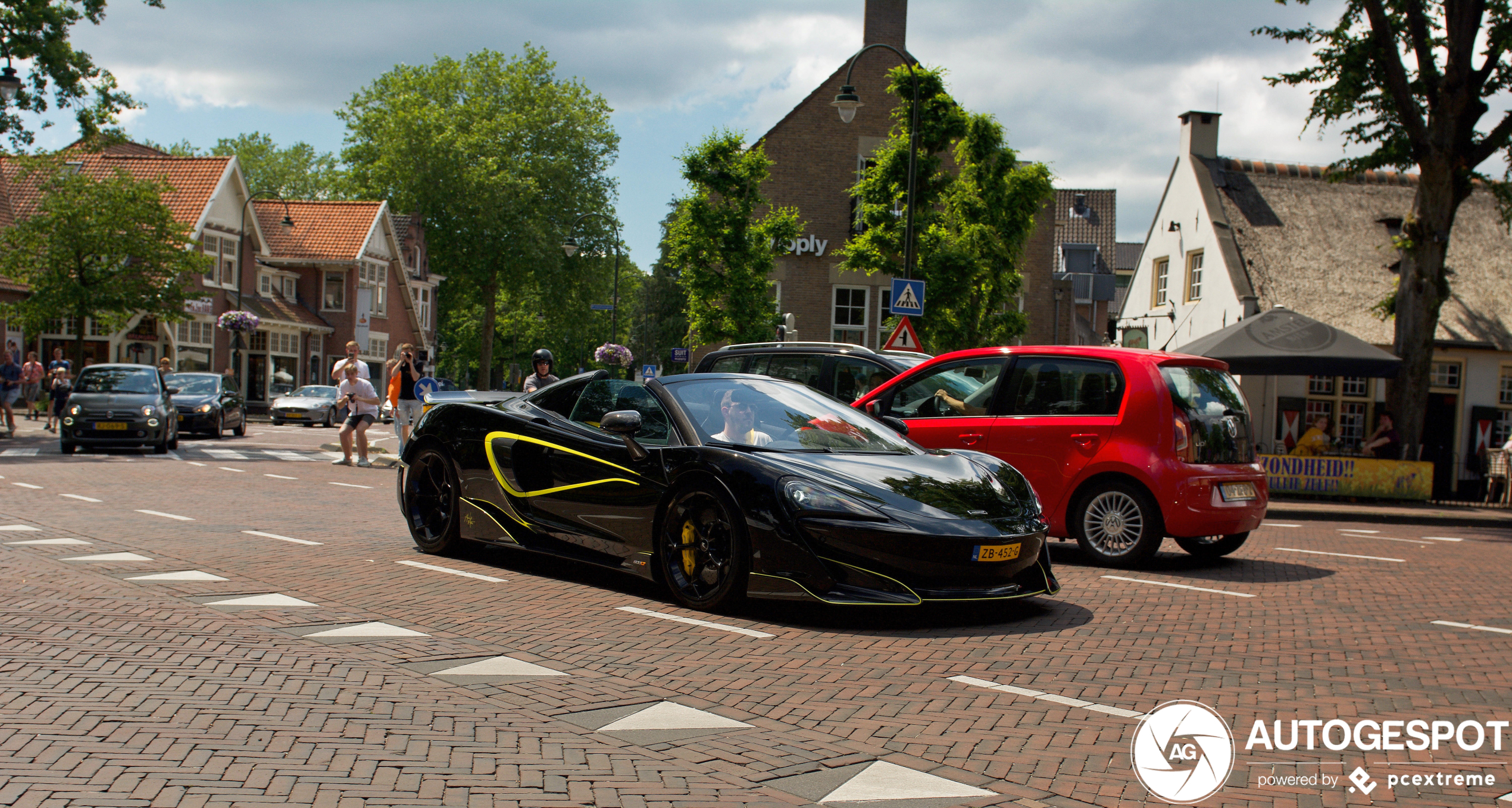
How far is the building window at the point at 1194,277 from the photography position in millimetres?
30516

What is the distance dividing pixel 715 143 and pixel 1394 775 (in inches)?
1096

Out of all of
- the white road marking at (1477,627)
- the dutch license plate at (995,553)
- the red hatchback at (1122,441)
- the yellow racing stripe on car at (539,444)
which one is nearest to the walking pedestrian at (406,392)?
the yellow racing stripe on car at (539,444)

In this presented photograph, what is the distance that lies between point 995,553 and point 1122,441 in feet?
10.2

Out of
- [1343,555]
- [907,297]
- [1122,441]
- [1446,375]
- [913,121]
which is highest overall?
[913,121]

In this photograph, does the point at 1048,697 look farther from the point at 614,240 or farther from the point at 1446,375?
the point at 614,240

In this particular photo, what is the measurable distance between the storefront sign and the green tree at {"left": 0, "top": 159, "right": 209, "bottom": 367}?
76.8 ft

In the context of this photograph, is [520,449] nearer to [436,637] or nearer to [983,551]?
[436,637]

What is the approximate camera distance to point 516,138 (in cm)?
6303

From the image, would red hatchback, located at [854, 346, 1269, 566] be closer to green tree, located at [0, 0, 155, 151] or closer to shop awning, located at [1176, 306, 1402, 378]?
shop awning, located at [1176, 306, 1402, 378]

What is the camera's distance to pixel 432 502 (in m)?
9.07

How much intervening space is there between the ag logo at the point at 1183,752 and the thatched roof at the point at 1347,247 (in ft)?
82.5

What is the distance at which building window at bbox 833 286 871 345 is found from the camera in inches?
1481

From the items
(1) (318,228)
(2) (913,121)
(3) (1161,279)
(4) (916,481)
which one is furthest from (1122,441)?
(1) (318,228)

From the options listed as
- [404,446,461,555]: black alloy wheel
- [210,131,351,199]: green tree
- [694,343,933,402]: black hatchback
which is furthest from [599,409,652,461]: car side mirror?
[210,131,351,199]: green tree
